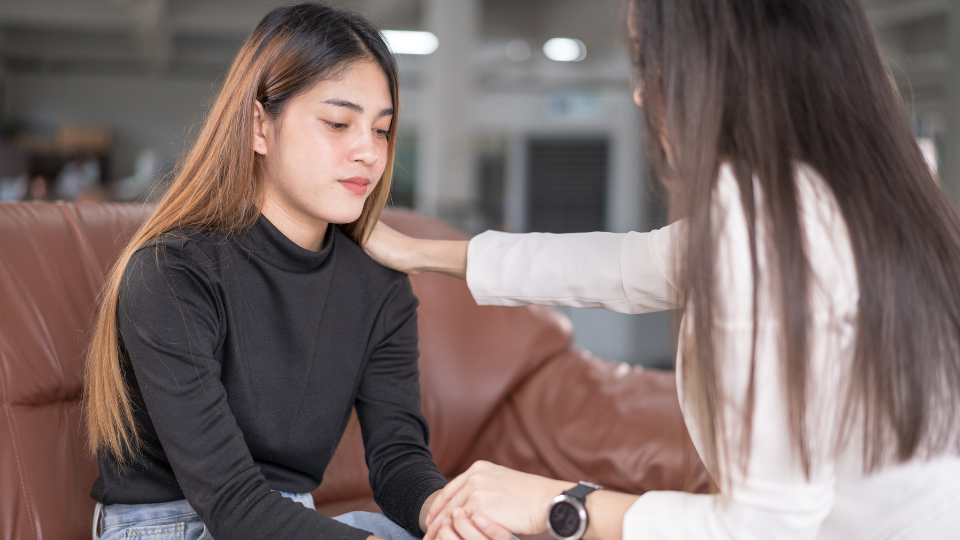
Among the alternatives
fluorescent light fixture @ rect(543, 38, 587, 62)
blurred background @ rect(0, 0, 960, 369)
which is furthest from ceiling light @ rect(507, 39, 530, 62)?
fluorescent light fixture @ rect(543, 38, 587, 62)

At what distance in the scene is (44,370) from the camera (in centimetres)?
137

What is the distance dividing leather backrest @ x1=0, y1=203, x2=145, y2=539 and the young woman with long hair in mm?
240

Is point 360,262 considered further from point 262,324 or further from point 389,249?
point 262,324

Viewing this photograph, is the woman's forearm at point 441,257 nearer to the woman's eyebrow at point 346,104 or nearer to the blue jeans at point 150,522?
the woman's eyebrow at point 346,104

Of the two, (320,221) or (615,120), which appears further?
(615,120)

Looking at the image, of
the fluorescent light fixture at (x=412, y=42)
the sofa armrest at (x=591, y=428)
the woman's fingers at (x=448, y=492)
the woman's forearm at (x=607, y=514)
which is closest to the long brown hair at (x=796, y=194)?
the woman's forearm at (x=607, y=514)

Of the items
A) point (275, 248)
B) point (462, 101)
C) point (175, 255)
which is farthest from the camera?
point (462, 101)

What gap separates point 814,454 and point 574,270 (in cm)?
54

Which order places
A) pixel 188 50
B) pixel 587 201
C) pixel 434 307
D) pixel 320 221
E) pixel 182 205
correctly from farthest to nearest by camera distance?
pixel 188 50 → pixel 587 201 → pixel 434 307 → pixel 320 221 → pixel 182 205

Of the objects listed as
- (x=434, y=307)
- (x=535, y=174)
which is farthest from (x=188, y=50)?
(x=434, y=307)

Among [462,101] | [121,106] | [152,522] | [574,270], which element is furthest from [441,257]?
[121,106]

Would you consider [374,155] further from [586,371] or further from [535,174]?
[535,174]

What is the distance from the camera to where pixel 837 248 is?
0.71 meters

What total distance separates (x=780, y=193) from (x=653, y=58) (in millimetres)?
202
